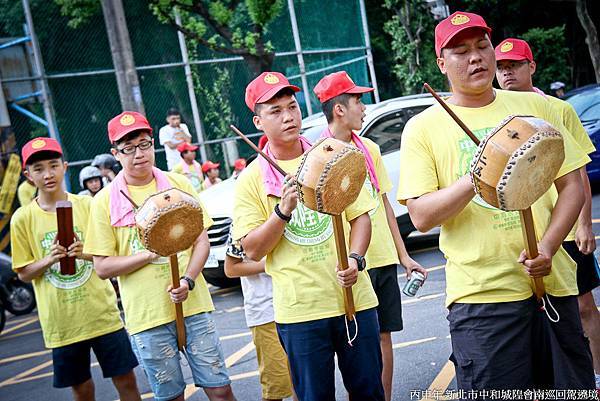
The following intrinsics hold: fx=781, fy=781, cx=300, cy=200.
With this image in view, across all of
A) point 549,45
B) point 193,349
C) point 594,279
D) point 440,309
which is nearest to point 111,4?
point 440,309

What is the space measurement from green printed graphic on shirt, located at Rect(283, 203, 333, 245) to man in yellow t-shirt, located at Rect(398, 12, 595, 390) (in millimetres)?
548

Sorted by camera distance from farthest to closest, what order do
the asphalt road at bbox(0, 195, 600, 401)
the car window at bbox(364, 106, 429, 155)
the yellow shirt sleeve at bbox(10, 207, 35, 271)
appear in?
the car window at bbox(364, 106, 429, 155), the asphalt road at bbox(0, 195, 600, 401), the yellow shirt sleeve at bbox(10, 207, 35, 271)

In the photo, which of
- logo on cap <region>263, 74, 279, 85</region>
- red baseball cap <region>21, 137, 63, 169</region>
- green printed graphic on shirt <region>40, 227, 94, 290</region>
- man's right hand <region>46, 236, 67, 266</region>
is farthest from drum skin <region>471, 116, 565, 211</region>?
red baseball cap <region>21, 137, 63, 169</region>

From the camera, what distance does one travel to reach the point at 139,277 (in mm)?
4445

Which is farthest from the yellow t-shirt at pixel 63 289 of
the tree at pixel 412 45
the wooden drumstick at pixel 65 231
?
the tree at pixel 412 45

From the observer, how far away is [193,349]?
4457 mm

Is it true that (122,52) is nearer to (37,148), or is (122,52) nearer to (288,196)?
(37,148)

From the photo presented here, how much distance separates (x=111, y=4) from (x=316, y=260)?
971 cm

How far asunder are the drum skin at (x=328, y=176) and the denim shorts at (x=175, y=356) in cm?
145

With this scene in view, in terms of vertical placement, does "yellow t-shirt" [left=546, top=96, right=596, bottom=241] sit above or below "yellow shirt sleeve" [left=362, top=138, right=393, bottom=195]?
above

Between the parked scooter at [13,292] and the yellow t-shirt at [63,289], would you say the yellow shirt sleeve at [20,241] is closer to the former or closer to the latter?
the yellow t-shirt at [63,289]

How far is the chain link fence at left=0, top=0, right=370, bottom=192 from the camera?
49.3 ft

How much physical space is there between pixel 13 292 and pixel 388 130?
603 cm

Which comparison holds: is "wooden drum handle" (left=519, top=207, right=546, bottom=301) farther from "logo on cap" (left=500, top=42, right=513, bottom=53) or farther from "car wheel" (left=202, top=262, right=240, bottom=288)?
"car wheel" (left=202, top=262, right=240, bottom=288)
